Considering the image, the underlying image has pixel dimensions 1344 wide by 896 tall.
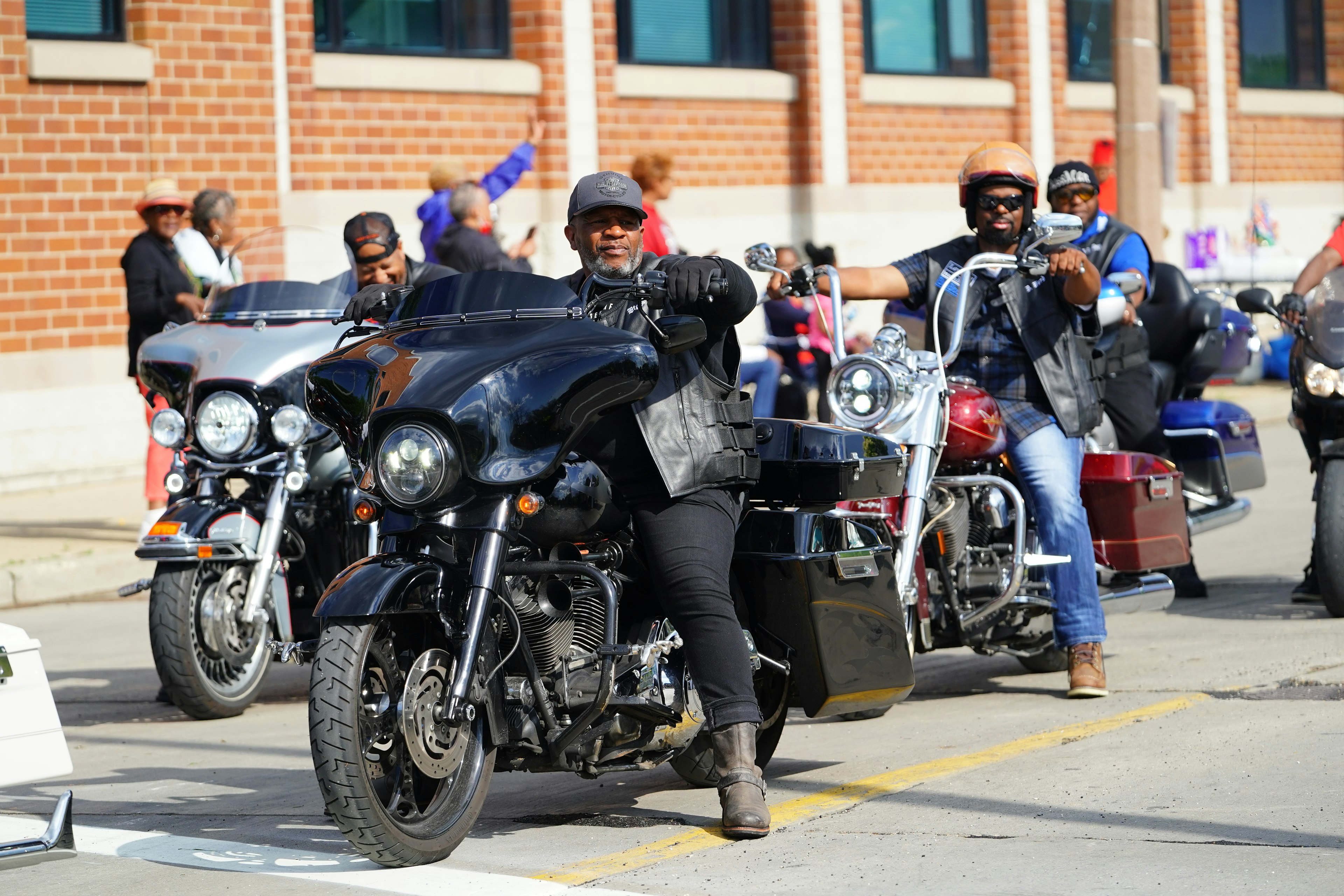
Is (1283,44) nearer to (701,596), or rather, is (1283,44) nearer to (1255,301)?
(1255,301)

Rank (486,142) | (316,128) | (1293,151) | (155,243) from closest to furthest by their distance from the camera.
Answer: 1. (155,243)
2. (316,128)
3. (486,142)
4. (1293,151)

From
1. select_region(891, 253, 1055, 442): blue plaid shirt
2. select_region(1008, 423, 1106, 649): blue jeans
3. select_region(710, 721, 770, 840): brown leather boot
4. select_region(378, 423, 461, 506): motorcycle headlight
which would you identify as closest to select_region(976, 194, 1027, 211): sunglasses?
select_region(891, 253, 1055, 442): blue plaid shirt

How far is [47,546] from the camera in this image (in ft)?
36.4

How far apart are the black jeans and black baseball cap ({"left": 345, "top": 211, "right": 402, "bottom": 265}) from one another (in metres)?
2.68

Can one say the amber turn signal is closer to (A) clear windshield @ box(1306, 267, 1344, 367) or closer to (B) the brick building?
(A) clear windshield @ box(1306, 267, 1344, 367)

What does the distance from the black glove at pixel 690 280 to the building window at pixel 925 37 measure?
15.1m

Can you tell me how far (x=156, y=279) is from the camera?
10875 millimetres

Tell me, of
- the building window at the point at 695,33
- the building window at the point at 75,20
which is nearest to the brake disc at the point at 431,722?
the building window at the point at 75,20

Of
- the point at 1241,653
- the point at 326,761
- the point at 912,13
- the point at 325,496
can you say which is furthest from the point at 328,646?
the point at 912,13

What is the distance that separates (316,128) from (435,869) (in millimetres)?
11322

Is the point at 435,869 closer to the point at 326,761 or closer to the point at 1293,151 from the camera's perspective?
the point at 326,761

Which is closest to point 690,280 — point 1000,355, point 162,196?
point 1000,355

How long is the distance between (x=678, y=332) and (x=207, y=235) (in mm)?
6792

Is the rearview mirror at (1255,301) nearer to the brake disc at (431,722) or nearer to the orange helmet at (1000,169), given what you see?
the orange helmet at (1000,169)
